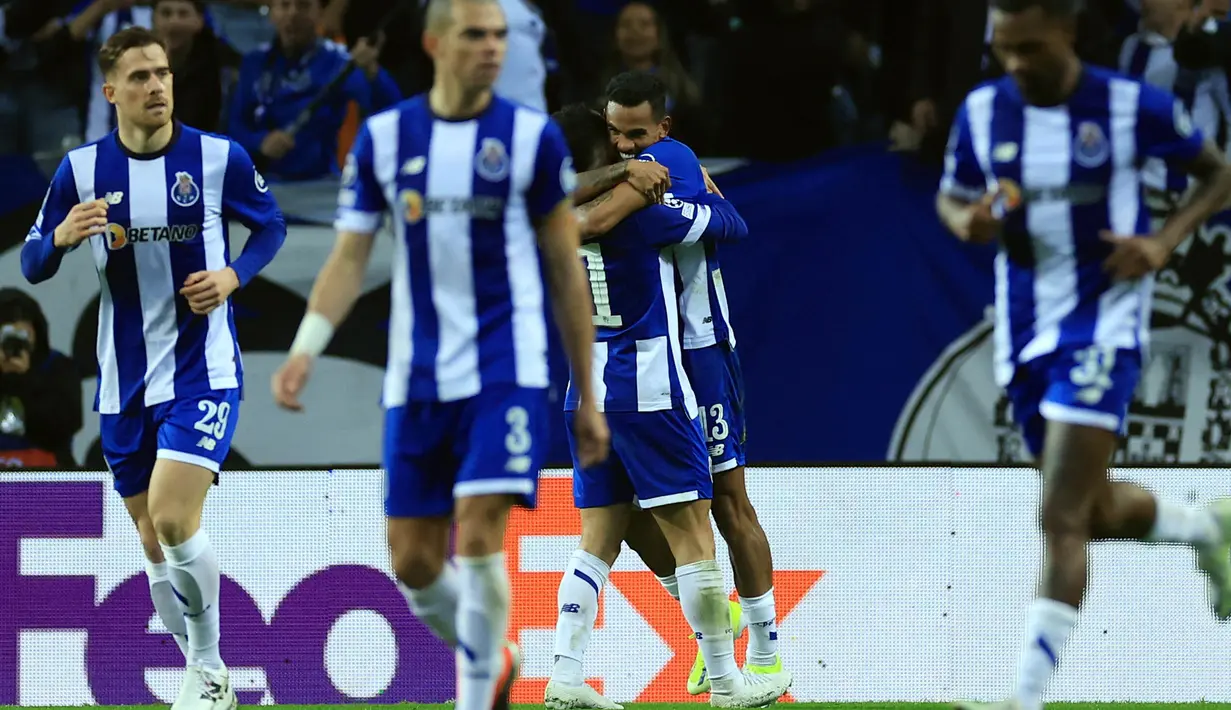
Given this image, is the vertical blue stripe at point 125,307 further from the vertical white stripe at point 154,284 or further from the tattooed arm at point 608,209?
the tattooed arm at point 608,209

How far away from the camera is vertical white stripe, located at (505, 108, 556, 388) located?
4.70 m

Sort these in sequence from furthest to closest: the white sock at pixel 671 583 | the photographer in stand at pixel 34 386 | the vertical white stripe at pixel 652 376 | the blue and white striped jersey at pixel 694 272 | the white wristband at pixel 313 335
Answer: the photographer in stand at pixel 34 386 → the white sock at pixel 671 583 → the blue and white striped jersey at pixel 694 272 → the vertical white stripe at pixel 652 376 → the white wristband at pixel 313 335

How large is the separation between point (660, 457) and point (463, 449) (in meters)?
1.65

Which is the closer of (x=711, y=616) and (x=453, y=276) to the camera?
(x=453, y=276)

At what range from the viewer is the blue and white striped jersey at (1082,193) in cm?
493

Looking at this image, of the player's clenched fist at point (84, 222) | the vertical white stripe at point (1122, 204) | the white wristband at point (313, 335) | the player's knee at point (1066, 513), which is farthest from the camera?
the player's clenched fist at point (84, 222)

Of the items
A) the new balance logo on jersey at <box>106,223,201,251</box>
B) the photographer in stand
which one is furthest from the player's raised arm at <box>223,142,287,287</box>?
the photographer in stand

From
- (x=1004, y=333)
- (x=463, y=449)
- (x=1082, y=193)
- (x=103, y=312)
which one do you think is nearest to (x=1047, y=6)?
(x=1082, y=193)

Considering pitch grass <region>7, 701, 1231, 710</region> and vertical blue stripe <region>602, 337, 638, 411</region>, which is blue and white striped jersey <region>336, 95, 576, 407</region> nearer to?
vertical blue stripe <region>602, 337, 638, 411</region>

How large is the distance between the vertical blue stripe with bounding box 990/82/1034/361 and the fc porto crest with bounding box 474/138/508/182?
1436 millimetres

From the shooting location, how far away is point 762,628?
656 cm

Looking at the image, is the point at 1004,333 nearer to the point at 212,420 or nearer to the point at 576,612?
the point at 576,612

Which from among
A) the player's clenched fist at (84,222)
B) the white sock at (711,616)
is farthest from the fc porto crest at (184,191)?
the white sock at (711,616)

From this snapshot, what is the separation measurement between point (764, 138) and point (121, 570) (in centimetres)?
419
